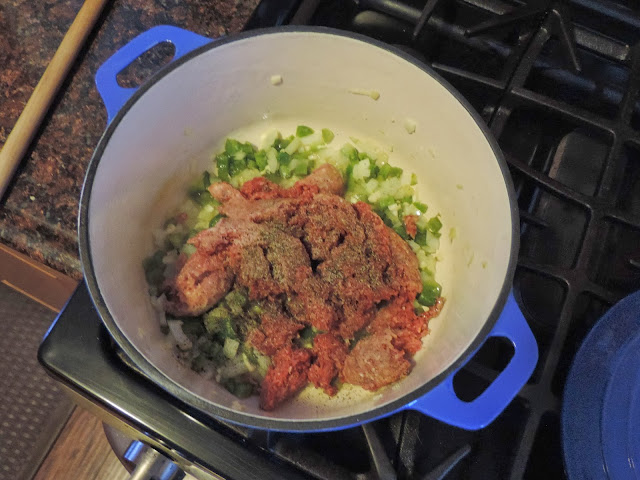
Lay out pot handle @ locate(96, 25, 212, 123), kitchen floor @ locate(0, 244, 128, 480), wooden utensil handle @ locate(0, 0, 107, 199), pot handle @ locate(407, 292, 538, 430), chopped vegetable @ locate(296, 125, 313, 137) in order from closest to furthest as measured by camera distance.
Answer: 1. pot handle @ locate(407, 292, 538, 430)
2. pot handle @ locate(96, 25, 212, 123)
3. wooden utensil handle @ locate(0, 0, 107, 199)
4. chopped vegetable @ locate(296, 125, 313, 137)
5. kitchen floor @ locate(0, 244, 128, 480)

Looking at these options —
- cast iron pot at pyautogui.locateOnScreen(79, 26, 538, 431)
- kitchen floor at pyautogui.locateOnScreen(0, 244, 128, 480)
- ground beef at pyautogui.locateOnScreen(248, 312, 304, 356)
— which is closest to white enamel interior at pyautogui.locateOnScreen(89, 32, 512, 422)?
cast iron pot at pyautogui.locateOnScreen(79, 26, 538, 431)

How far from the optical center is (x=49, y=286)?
112 centimetres

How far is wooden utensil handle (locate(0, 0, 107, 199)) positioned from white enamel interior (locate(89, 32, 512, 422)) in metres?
0.25

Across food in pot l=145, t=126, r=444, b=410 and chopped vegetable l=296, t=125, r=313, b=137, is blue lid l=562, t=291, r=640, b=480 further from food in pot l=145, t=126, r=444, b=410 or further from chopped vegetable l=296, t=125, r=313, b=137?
chopped vegetable l=296, t=125, r=313, b=137

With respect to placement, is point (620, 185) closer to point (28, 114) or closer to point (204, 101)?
point (204, 101)

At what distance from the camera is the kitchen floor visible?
143cm

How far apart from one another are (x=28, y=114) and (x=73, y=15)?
29 centimetres

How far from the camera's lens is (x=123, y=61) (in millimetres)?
831

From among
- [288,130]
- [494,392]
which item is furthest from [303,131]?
[494,392]

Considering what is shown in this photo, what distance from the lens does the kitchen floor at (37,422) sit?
1.43 meters

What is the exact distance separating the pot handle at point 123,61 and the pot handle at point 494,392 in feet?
2.17

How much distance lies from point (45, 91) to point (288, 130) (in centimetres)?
50

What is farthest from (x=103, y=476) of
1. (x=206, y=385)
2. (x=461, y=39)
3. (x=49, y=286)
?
(x=461, y=39)

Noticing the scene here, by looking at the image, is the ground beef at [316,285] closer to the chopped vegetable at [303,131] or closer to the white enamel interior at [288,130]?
the white enamel interior at [288,130]
